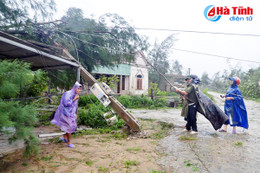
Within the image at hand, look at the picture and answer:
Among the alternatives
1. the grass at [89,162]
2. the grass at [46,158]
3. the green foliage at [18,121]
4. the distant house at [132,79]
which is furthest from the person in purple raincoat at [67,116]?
the distant house at [132,79]

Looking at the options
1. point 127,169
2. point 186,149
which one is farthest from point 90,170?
point 186,149

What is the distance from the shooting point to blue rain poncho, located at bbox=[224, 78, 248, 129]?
5145 millimetres

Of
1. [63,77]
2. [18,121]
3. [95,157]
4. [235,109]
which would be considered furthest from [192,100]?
[63,77]

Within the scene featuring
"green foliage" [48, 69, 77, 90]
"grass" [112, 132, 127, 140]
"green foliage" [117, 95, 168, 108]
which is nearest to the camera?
"grass" [112, 132, 127, 140]

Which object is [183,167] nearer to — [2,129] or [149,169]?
[149,169]

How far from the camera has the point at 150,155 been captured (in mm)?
3580

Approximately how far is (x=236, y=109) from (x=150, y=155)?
3.25m

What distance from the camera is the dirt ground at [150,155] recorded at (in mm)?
2953

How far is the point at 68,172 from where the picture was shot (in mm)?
2795

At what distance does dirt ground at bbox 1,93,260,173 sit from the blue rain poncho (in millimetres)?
457

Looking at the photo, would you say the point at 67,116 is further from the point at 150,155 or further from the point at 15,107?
the point at 150,155

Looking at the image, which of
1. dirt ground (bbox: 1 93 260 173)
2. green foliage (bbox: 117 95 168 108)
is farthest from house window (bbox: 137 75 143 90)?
dirt ground (bbox: 1 93 260 173)

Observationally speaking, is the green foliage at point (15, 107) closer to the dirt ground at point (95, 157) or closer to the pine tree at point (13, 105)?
the pine tree at point (13, 105)

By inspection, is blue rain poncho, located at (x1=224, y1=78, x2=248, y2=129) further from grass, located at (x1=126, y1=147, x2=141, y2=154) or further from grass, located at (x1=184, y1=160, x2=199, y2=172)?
grass, located at (x1=126, y1=147, x2=141, y2=154)
